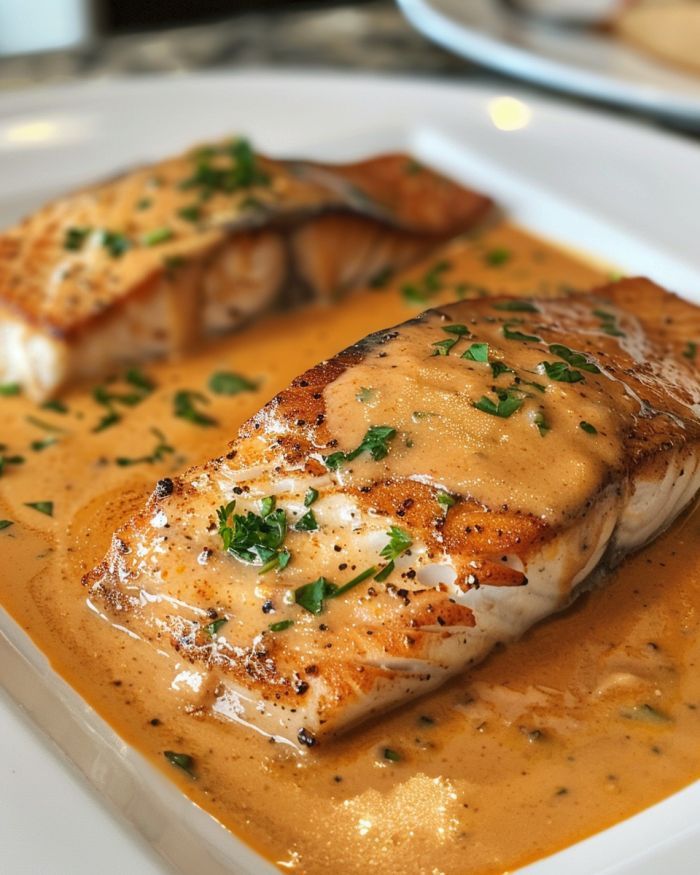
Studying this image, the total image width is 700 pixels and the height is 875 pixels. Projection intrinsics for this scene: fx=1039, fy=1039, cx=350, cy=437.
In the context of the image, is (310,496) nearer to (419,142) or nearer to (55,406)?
(55,406)

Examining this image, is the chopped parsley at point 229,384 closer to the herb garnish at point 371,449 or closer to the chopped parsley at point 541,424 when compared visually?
the herb garnish at point 371,449

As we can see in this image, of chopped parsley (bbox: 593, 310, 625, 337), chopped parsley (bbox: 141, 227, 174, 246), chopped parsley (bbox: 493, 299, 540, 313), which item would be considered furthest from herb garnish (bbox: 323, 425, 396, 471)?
chopped parsley (bbox: 141, 227, 174, 246)

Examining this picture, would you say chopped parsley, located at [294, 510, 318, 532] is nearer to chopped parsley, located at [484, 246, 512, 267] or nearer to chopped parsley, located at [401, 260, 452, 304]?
chopped parsley, located at [401, 260, 452, 304]

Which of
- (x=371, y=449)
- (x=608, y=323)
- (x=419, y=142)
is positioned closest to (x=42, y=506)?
(x=371, y=449)

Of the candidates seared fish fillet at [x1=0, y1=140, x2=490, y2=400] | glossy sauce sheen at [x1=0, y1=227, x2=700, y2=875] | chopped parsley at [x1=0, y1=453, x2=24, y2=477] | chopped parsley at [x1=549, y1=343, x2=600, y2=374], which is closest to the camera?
glossy sauce sheen at [x1=0, y1=227, x2=700, y2=875]

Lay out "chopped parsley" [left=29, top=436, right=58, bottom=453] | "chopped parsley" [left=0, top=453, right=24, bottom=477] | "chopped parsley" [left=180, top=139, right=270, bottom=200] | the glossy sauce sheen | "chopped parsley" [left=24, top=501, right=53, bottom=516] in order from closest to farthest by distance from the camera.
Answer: the glossy sauce sheen
"chopped parsley" [left=24, top=501, right=53, bottom=516]
"chopped parsley" [left=0, top=453, right=24, bottom=477]
"chopped parsley" [left=29, top=436, right=58, bottom=453]
"chopped parsley" [left=180, top=139, right=270, bottom=200]

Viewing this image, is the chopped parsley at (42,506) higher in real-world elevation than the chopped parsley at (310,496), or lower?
lower

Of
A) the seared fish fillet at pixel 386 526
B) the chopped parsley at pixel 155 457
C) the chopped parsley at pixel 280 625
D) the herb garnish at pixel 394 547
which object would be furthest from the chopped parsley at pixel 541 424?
the chopped parsley at pixel 155 457
